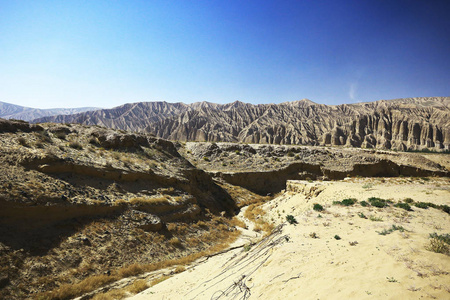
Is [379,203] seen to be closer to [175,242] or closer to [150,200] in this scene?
[175,242]

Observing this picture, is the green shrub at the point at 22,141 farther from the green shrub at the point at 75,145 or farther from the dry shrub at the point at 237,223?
the dry shrub at the point at 237,223

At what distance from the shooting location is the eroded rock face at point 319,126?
102500 millimetres

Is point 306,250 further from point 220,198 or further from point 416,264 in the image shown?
point 220,198

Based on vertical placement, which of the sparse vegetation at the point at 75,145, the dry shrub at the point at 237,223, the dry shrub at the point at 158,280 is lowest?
the dry shrub at the point at 237,223

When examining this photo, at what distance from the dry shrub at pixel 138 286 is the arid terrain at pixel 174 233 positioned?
0.19 ft

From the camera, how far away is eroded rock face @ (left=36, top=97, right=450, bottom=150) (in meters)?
Answer: 102

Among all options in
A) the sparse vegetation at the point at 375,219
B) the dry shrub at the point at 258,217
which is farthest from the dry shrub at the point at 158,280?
the sparse vegetation at the point at 375,219

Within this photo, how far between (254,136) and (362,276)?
108 m

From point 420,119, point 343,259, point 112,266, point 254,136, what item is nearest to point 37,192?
point 112,266

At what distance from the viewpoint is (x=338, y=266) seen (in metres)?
5.98

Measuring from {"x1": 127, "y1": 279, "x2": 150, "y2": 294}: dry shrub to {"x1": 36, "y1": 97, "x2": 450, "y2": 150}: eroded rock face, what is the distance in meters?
103

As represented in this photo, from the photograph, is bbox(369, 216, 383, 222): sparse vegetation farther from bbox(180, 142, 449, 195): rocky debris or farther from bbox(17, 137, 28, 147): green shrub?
bbox(17, 137, 28, 147): green shrub

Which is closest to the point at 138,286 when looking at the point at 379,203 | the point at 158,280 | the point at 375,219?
the point at 158,280

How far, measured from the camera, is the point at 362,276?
5215mm
